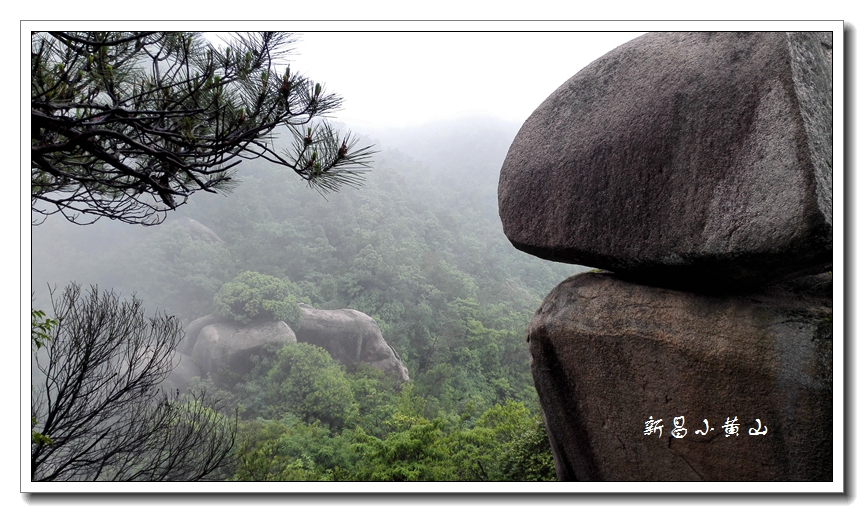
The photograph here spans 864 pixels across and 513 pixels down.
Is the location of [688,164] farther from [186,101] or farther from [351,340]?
[351,340]

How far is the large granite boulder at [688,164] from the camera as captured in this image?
1.63m

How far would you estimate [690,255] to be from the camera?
1828mm

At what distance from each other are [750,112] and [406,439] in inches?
158

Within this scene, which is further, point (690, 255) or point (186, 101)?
point (186, 101)

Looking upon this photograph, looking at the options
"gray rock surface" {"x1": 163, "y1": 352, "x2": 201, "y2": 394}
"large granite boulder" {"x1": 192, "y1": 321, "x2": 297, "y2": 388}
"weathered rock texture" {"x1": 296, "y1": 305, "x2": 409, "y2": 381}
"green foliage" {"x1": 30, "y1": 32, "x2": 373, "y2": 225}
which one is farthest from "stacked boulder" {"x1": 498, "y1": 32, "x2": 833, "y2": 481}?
"gray rock surface" {"x1": 163, "y1": 352, "x2": 201, "y2": 394}

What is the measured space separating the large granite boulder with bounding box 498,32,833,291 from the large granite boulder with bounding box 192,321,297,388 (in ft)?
45.5

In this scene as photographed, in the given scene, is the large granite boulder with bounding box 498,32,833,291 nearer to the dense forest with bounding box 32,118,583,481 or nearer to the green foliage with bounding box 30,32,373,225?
the green foliage with bounding box 30,32,373,225

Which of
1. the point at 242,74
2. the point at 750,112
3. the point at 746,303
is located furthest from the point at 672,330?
the point at 242,74

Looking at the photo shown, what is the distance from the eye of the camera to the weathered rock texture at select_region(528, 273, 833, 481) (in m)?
1.76

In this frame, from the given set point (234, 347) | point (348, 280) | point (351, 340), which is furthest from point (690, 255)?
point (348, 280)

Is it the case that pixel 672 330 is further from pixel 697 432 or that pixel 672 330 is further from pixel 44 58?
pixel 44 58

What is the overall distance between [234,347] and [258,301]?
1.69 meters

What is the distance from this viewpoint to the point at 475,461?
14.8ft
